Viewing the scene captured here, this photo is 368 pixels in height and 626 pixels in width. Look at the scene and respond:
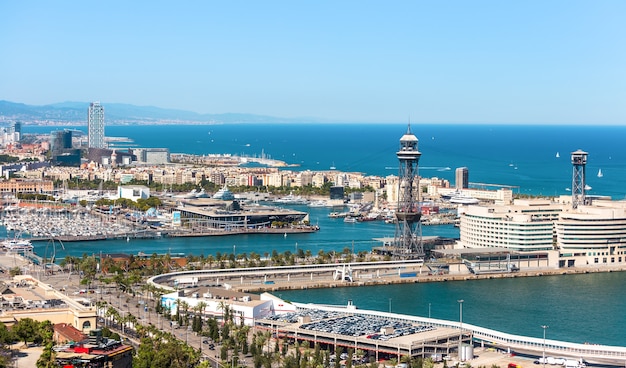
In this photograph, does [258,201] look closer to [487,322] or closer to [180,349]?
[487,322]

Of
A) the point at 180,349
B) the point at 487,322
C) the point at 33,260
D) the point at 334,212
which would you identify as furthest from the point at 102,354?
the point at 334,212

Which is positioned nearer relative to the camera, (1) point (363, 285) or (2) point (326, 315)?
(2) point (326, 315)

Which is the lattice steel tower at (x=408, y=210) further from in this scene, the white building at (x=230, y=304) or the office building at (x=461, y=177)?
the office building at (x=461, y=177)

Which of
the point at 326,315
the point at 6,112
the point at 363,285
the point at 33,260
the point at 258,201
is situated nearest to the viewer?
the point at 326,315

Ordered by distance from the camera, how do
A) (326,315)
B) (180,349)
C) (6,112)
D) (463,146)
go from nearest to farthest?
(180,349) < (326,315) < (463,146) < (6,112)

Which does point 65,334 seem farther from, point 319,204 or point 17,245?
point 319,204

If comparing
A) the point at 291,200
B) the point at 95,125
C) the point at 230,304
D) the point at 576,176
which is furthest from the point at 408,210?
the point at 95,125

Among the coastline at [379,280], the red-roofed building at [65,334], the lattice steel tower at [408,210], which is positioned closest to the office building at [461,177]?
the lattice steel tower at [408,210]
